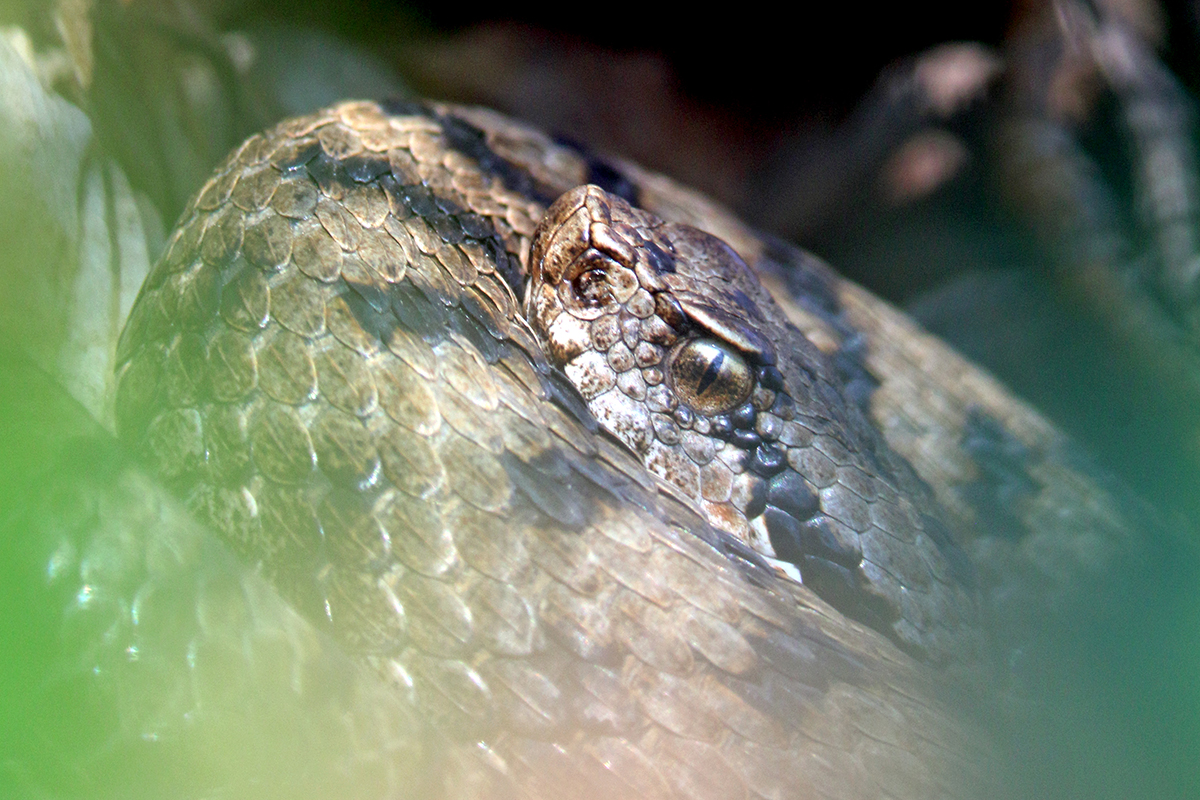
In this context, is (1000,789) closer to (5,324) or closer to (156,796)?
(156,796)

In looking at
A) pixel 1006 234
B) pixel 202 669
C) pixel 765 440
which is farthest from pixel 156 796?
pixel 1006 234

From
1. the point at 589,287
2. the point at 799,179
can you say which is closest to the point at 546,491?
the point at 589,287

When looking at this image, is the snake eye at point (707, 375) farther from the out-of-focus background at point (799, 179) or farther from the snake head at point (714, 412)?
the out-of-focus background at point (799, 179)

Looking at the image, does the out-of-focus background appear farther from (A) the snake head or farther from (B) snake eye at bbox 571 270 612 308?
(B) snake eye at bbox 571 270 612 308

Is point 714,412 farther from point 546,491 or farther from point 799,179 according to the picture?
point 799,179

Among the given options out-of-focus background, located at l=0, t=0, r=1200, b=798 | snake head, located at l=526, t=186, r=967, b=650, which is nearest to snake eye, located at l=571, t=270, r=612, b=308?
snake head, located at l=526, t=186, r=967, b=650

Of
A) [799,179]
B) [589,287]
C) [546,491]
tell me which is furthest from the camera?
[799,179]
